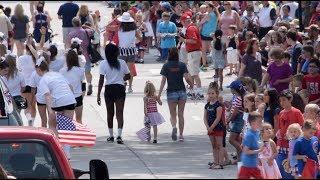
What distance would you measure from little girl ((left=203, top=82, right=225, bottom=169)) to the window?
6.64 meters

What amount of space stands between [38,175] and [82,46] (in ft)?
48.1

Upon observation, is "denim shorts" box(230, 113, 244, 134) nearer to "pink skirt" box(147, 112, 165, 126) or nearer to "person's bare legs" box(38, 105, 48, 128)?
"pink skirt" box(147, 112, 165, 126)

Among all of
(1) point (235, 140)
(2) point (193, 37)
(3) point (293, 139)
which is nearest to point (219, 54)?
(2) point (193, 37)

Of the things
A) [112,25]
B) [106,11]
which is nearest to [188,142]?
[112,25]

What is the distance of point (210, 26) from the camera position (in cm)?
2916

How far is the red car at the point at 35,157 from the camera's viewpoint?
962 cm

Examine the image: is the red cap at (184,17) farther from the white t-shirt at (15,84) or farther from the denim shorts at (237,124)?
the denim shorts at (237,124)

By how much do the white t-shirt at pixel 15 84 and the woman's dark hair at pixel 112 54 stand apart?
1.54 meters

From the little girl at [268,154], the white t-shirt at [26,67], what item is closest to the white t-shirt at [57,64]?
the white t-shirt at [26,67]

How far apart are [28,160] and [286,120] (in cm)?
593

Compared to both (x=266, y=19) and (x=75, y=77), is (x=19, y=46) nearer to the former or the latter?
(x=266, y=19)

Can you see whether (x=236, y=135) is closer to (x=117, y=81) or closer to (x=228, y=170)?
(x=228, y=170)

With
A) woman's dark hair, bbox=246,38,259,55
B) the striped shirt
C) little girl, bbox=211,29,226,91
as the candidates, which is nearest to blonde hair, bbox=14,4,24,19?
little girl, bbox=211,29,226,91

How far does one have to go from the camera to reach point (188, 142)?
19219mm
